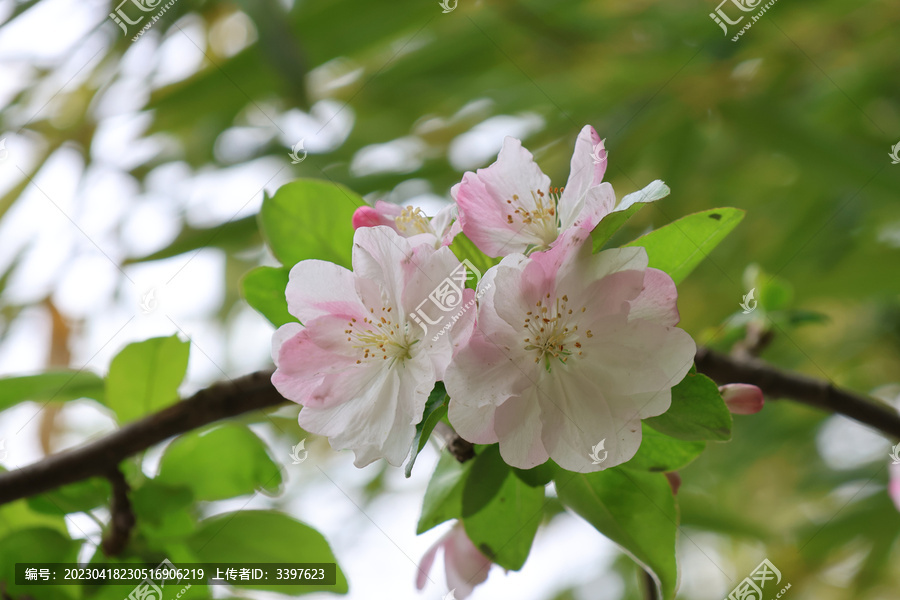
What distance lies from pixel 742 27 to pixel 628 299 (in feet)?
3.13

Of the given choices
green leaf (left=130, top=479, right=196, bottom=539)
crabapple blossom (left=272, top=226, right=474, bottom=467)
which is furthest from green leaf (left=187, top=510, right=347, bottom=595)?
crabapple blossom (left=272, top=226, right=474, bottom=467)

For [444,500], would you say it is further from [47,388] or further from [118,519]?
[47,388]

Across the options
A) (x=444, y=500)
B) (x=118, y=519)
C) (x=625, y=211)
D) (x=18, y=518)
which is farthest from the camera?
(x=18, y=518)

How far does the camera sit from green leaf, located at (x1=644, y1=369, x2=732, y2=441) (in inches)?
17.1

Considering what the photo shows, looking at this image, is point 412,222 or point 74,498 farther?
point 74,498

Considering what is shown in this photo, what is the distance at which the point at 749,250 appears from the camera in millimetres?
1547

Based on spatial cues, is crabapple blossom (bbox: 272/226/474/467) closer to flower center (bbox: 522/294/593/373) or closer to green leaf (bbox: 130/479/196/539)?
flower center (bbox: 522/294/593/373)

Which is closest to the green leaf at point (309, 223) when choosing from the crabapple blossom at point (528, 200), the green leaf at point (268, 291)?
the green leaf at point (268, 291)

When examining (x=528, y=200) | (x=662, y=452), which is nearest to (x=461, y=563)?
(x=662, y=452)

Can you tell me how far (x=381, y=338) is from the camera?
48 centimetres

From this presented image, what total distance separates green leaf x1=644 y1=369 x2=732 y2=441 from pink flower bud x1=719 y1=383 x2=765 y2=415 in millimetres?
57

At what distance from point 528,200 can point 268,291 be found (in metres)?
0.21

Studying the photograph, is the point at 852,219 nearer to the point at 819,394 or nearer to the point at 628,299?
the point at 819,394

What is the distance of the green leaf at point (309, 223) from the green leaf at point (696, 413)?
0.27 metres
